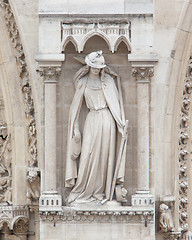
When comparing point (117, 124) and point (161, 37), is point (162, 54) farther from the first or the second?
point (117, 124)

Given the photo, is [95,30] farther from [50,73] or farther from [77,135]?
[77,135]

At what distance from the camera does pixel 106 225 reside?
47.7 ft

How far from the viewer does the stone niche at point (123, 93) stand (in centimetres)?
1465

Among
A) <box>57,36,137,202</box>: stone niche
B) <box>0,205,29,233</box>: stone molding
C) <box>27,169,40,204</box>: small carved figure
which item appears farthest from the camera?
<box>0,205,29,233</box>: stone molding

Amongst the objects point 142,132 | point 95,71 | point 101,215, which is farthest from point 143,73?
point 101,215

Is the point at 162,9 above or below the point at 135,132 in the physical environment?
above

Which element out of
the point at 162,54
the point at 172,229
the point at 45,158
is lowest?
the point at 172,229

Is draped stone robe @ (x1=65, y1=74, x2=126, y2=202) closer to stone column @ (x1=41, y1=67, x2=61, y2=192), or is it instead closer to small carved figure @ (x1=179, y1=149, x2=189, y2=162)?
stone column @ (x1=41, y1=67, x2=61, y2=192)

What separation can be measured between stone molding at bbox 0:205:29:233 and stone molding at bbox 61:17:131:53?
7.64 ft

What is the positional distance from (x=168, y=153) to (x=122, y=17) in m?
1.90

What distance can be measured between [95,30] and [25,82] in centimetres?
135

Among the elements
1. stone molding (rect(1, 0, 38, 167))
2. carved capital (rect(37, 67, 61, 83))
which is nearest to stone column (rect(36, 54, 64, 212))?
carved capital (rect(37, 67, 61, 83))

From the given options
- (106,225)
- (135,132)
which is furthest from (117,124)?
(106,225)

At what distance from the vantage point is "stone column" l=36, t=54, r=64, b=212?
14.5 m
